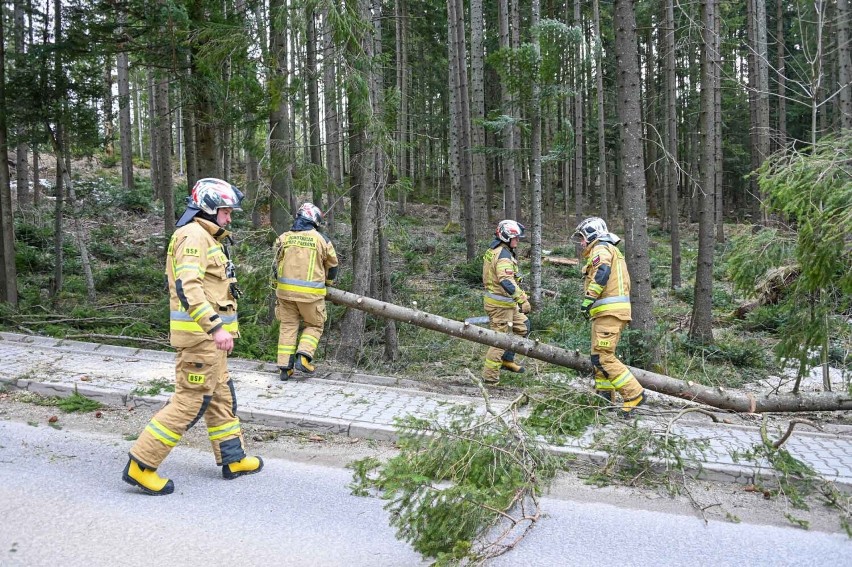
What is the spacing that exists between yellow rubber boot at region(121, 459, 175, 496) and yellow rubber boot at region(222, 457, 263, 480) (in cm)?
49

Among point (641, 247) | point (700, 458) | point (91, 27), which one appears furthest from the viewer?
point (91, 27)

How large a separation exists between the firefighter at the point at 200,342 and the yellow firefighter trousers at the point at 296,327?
2906mm

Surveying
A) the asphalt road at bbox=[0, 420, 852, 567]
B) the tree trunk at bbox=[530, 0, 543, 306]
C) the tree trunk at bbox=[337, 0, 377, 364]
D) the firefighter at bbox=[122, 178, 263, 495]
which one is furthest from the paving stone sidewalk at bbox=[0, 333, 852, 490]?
the tree trunk at bbox=[530, 0, 543, 306]

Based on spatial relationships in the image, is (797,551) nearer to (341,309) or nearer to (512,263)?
(512,263)

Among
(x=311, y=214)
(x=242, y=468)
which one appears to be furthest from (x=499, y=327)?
(x=242, y=468)

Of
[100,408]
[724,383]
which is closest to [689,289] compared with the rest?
[724,383]

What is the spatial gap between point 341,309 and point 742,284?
6.88 meters

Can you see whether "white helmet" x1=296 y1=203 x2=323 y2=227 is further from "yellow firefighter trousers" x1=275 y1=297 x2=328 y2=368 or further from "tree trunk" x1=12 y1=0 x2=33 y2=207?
"tree trunk" x1=12 y1=0 x2=33 y2=207

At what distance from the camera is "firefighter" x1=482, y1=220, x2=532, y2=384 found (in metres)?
9.48

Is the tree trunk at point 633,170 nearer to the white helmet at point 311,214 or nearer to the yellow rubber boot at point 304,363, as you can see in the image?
the white helmet at point 311,214

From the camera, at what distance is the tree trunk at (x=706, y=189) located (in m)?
10.7

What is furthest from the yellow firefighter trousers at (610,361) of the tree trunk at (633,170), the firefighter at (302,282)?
the firefighter at (302,282)

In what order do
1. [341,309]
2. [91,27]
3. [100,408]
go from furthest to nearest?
[341,309] < [91,27] < [100,408]

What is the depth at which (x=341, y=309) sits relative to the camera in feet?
38.4
